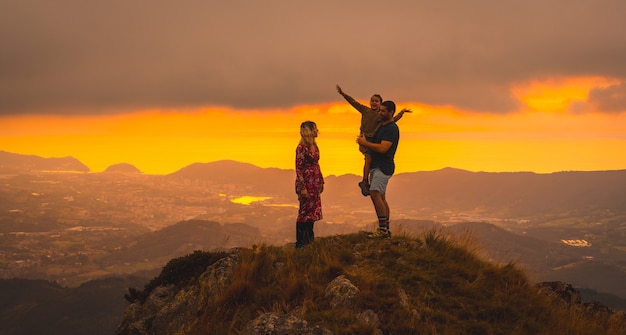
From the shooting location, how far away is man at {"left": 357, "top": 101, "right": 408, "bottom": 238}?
1352 cm

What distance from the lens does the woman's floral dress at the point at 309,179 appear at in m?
13.9

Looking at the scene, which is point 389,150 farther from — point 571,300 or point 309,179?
point 571,300

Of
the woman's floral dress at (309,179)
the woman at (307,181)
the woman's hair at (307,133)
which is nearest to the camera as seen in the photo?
the woman's hair at (307,133)

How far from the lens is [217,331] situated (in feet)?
33.2

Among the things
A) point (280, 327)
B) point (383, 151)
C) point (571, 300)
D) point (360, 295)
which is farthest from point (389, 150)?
point (571, 300)

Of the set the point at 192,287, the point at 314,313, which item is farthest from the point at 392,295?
the point at 192,287

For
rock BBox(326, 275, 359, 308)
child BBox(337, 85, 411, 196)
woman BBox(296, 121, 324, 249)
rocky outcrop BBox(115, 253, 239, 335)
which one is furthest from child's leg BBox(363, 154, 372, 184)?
rocky outcrop BBox(115, 253, 239, 335)

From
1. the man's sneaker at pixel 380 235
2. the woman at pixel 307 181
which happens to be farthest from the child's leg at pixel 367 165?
the man's sneaker at pixel 380 235

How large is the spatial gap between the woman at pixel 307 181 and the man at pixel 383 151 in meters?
1.53

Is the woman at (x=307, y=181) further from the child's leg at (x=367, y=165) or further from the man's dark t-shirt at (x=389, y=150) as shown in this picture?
the man's dark t-shirt at (x=389, y=150)

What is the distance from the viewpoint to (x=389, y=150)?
1388cm

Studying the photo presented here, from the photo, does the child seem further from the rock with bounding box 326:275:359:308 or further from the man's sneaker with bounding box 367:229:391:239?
the rock with bounding box 326:275:359:308

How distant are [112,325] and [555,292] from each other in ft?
708

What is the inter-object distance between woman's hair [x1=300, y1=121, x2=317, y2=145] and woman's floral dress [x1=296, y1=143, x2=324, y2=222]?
9.0 inches
